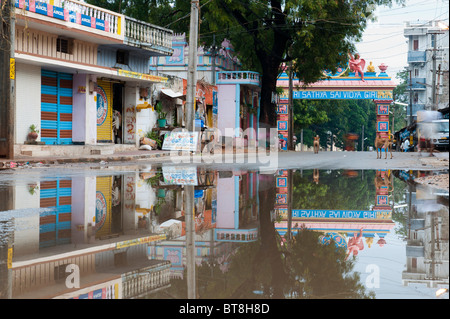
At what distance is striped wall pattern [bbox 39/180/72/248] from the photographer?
548 cm

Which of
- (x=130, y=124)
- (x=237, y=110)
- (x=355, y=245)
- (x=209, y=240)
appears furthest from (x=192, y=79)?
(x=355, y=245)

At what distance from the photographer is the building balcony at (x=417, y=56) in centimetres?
8844

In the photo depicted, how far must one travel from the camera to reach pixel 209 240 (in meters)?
5.41

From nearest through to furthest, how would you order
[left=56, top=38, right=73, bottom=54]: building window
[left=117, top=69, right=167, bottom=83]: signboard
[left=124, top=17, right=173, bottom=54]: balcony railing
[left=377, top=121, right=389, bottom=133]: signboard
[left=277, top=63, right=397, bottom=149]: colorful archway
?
[left=56, top=38, right=73, bottom=54]: building window → [left=117, top=69, right=167, bottom=83]: signboard → [left=124, top=17, right=173, bottom=54]: balcony railing → [left=277, top=63, right=397, bottom=149]: colorful archway → [left=377, top=121, right=389, bottom=133]: signboard

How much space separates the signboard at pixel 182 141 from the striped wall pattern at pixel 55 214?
1329 cm

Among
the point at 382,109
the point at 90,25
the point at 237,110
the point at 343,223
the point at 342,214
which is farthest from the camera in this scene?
the point at 382,109

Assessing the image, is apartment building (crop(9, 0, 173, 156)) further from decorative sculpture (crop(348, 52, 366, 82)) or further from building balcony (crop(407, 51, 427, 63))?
building balcony (crop(407, 51, 427, 63))

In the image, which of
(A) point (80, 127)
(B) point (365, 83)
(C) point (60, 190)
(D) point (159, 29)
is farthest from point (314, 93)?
(C) point (60, 190)

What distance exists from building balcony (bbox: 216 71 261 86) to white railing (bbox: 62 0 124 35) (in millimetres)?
14658

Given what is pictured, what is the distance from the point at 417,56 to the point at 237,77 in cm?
5741

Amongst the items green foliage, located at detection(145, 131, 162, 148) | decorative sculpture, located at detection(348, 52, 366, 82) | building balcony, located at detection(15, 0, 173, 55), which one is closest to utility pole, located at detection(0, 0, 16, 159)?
building balcony, located at detection(15, 0, 173, 55)

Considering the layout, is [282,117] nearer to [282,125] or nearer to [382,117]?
[282,125]

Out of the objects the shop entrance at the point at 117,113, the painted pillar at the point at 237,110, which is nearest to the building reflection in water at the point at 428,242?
the shop entrance at the point at 117,113

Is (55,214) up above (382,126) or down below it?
below
